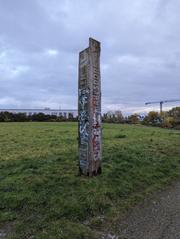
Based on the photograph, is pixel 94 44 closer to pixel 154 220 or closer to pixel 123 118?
pixel 154 220

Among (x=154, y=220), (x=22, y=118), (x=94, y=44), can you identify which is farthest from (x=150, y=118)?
(x=154, y=220)

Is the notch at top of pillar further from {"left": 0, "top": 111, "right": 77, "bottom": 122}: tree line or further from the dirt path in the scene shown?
{"left": 0, "top": 111, "right": 77, "bottom": 122}: tree line

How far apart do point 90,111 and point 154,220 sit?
2.85 metres

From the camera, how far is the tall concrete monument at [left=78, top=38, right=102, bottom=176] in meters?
6.20

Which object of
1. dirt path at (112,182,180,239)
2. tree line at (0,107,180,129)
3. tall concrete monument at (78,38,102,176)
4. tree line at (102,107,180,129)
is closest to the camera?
dirt path at (112,182,180,239)

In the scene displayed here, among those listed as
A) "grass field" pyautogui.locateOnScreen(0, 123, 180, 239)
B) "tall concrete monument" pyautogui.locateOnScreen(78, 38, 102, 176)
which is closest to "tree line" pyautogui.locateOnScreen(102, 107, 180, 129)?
"grass field" pyautogui.locateOnScreen(0, 123, 180, 239)

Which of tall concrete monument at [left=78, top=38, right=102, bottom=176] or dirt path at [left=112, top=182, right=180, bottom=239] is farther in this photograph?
tall concrete monument at [left=78, top=38, right=102, bottom=176]

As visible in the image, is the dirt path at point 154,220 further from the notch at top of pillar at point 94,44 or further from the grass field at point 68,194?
the notch at top of pillar at point 94,44

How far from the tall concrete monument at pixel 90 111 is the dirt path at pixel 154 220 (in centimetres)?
164

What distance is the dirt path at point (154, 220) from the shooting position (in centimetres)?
385

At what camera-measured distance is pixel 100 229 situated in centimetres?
403

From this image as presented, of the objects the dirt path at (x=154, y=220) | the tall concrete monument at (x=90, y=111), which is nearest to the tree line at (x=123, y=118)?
the tall concrete monument at (x=90, y=111)

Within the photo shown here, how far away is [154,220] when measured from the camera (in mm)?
4320

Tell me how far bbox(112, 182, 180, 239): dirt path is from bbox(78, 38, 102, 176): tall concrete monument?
164 cm
